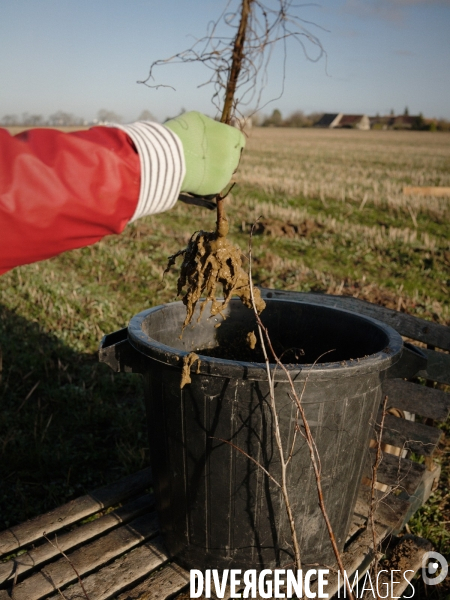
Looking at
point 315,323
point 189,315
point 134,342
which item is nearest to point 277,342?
point 315,323

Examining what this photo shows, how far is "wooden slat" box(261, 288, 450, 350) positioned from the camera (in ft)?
10.6

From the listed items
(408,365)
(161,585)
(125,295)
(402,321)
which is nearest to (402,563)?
(408,365)

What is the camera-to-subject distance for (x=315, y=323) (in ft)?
8.97

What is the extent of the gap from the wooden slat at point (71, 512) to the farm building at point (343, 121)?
3402 inches

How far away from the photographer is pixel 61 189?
1.34 meters

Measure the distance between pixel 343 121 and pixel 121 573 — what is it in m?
94.2

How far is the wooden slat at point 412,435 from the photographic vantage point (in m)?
2.99

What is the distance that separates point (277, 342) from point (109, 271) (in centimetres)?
460

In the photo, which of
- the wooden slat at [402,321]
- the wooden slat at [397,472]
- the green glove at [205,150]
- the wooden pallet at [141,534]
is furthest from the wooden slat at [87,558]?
the green glove at [205,150]

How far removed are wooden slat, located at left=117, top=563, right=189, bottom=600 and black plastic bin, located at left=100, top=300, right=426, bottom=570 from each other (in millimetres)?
57

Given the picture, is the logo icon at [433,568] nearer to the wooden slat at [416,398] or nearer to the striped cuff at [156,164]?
the wooden slat at [416,398]

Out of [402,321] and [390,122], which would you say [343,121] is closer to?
[390,122]

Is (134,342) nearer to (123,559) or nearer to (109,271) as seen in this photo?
(123,559)

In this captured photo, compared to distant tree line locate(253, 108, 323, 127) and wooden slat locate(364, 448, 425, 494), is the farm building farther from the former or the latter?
wooden slat locate(364, 448, 425, 494)
